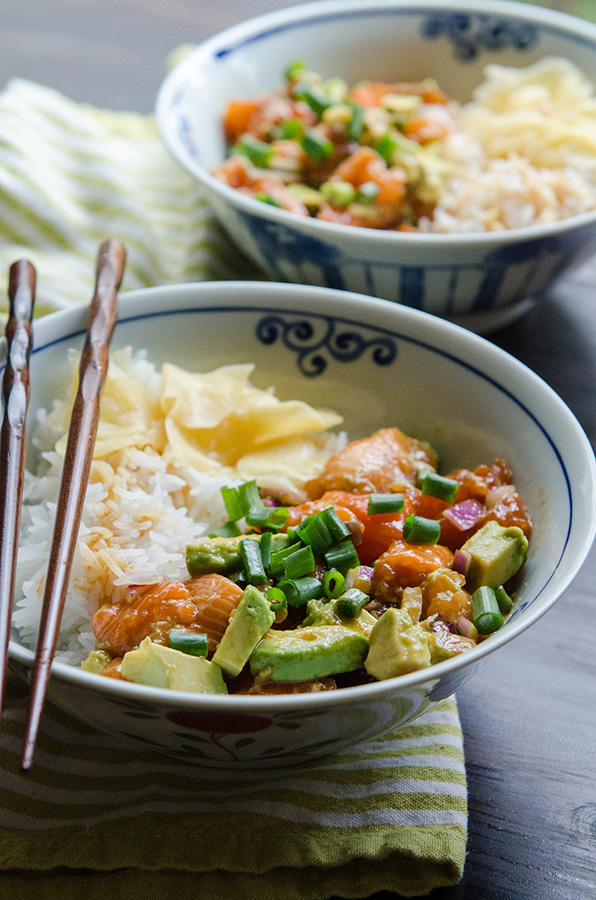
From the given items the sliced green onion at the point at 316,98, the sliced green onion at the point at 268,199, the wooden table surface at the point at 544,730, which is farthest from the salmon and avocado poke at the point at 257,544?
the sliced green onion at the point at 316,98

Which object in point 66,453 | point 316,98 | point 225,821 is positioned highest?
point 316,98

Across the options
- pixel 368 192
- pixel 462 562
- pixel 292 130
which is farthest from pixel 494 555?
pixel 292 130

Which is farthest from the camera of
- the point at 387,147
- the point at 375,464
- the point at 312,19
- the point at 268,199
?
the point at 312,19

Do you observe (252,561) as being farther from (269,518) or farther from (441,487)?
(441,487)

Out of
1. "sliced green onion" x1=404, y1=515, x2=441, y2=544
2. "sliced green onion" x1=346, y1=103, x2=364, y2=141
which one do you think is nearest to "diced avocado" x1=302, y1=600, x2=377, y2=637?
"sliced green onion" x1=404, y1=515, x2=441, y2=544

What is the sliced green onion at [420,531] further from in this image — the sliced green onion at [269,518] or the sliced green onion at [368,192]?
the sliced green onion at [368,192]

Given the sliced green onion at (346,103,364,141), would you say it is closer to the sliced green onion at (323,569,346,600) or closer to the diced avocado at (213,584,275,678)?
the sliced green onion at (323,569,346,600)
